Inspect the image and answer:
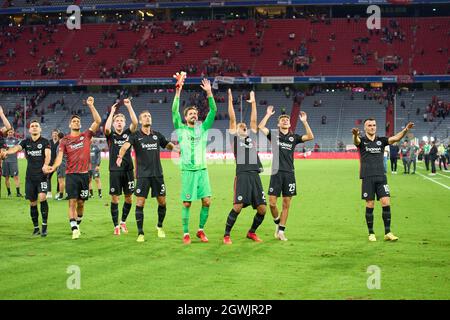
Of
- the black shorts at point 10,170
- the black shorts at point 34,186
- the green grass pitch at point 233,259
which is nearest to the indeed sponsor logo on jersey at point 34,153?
the black shorts at point 34,186

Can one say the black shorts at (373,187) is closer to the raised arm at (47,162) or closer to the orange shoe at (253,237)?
the orange shoe at (253,237)

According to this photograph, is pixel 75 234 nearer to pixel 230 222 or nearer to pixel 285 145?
pixel 230 222

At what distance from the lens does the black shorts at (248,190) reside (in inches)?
515

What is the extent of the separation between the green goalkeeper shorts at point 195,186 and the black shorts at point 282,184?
1409 mm

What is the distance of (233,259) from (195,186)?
7.53 feet

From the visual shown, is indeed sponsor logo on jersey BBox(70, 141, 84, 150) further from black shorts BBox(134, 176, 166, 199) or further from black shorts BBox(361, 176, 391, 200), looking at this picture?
black shorts BBox(361, 176, 391, 200)

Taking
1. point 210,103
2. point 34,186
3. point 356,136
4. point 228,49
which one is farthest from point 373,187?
point 228,49

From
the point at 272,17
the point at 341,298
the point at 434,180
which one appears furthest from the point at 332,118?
the point at 341,298

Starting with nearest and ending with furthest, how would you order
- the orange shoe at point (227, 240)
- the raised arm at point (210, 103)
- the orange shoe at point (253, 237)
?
1. the raised arm at point (210, 103)
2. the orange shoe at point (227, 240)
3. the orange shoe at point (253, 237)

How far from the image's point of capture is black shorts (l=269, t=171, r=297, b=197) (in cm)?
1365

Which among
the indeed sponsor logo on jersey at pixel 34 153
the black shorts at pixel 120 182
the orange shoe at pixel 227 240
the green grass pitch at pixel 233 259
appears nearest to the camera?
the green grass pitch at pixel 233 259

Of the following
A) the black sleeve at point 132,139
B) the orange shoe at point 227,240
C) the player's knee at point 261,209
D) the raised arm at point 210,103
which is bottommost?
the orange shoe at point 227,240

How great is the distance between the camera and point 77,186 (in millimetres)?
13883
